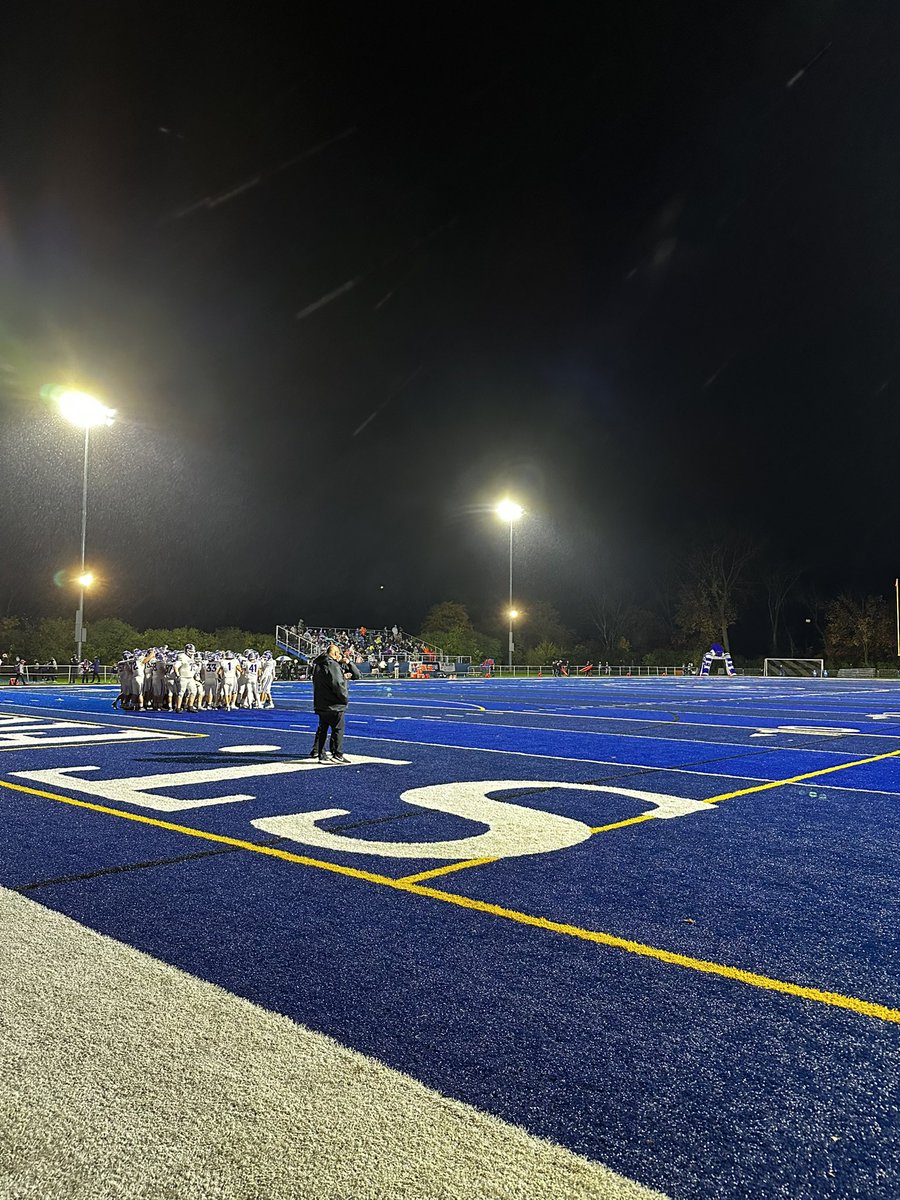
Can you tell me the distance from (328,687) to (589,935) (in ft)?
20.6

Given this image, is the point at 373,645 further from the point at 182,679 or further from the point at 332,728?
the point at 332,728

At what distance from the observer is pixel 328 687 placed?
33.5 ft

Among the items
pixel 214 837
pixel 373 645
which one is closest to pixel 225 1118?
pixel 214 837

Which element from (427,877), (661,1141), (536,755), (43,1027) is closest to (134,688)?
(536,755)

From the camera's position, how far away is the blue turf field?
2.71 metres

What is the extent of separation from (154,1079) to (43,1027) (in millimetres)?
675

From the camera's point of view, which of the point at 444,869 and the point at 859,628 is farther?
the point at 859,628

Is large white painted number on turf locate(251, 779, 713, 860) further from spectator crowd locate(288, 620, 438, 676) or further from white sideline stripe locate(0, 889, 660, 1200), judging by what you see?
spectator crowd locate(288, 620, 438, 676)

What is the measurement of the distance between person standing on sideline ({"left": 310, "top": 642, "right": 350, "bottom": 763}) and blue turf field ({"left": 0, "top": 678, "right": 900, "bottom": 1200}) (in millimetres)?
587

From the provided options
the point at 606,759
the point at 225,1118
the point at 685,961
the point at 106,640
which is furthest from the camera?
the point at 106,640

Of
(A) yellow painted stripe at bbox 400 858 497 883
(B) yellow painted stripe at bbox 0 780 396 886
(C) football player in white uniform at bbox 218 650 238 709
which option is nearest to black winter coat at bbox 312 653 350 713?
(B) yellow painted stripe at bbox 0 780 396 886

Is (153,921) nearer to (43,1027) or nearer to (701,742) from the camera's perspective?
(43,1027)

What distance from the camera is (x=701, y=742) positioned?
14.2 m

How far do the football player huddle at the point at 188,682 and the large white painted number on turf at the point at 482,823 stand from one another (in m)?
13.4
